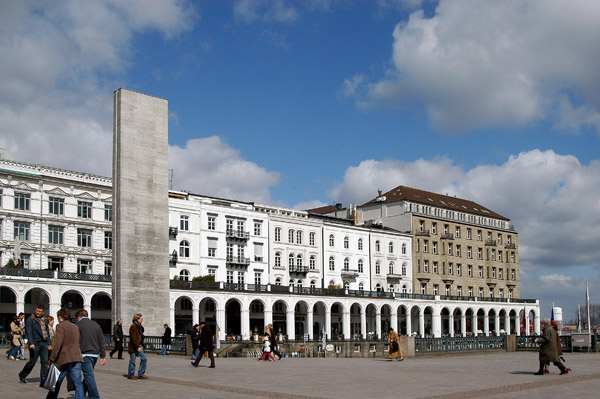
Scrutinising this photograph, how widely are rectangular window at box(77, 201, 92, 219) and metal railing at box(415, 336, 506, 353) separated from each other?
39.3 m

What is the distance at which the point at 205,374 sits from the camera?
2202 centimetres

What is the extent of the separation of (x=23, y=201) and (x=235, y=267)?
22.9m

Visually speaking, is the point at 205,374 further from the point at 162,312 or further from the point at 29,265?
the point at 29,265

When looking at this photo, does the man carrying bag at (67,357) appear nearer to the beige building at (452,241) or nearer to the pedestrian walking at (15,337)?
the pedestrian walking at (15,337)

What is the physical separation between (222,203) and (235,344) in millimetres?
25782

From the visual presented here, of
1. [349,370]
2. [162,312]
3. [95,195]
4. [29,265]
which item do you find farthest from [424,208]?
[349,370]

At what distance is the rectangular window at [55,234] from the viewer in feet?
202

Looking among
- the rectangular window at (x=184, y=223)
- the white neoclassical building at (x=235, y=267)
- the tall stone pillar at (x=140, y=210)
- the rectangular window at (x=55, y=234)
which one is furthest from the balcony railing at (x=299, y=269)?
the tall stone pillar at (x=140, y=210)

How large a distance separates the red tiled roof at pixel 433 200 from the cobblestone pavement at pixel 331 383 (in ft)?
243

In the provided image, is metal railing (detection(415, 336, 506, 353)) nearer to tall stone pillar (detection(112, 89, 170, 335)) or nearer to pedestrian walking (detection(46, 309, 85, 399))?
tall stone pillar (detection(112, 89, 170, 335))

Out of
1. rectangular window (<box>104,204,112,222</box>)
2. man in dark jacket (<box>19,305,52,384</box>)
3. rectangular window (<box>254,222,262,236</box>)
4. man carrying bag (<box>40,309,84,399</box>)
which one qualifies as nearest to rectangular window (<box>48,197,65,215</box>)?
rectangular window (<box>104,204,112,222</box>)

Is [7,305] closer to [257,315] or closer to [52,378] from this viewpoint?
[257,315]

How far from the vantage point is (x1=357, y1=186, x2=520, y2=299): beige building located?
95.6 meters

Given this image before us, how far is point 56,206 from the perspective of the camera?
62.5 m
